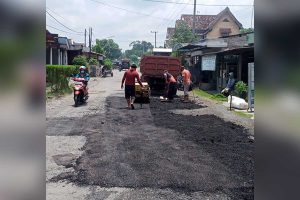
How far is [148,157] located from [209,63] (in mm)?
18277

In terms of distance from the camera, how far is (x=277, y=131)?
1392mm

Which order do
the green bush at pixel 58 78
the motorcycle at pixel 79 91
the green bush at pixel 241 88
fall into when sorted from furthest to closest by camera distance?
the green bush at pixel 58 78
the green bush at pixel 241 88
the motorcycle at pixel 79 91

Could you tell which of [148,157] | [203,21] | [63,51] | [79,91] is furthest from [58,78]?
[203,21]

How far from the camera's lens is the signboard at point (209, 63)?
22844mm

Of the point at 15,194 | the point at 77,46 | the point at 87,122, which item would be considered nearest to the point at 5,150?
the point at 15,194

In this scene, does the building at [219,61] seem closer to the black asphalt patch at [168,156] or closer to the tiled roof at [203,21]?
the black asphalt patch at [168,156]

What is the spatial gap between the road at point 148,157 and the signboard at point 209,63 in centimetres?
1187

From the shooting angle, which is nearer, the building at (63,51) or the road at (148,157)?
the road at (148,157)

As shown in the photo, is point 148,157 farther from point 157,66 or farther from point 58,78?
point 58,78

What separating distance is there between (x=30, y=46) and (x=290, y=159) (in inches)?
41.6

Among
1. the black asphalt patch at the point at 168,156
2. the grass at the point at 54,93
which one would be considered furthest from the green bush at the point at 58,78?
the black asphalt patch at the point at 168,156

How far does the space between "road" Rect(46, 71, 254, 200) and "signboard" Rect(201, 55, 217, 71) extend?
11870mm

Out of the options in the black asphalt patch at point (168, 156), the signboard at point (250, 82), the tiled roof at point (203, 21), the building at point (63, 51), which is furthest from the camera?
the tiled roof at point (203, 21)

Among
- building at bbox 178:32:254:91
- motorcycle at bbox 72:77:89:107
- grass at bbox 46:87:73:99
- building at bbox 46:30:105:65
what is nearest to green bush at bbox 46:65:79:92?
grass at bbox 46:87:73:99
